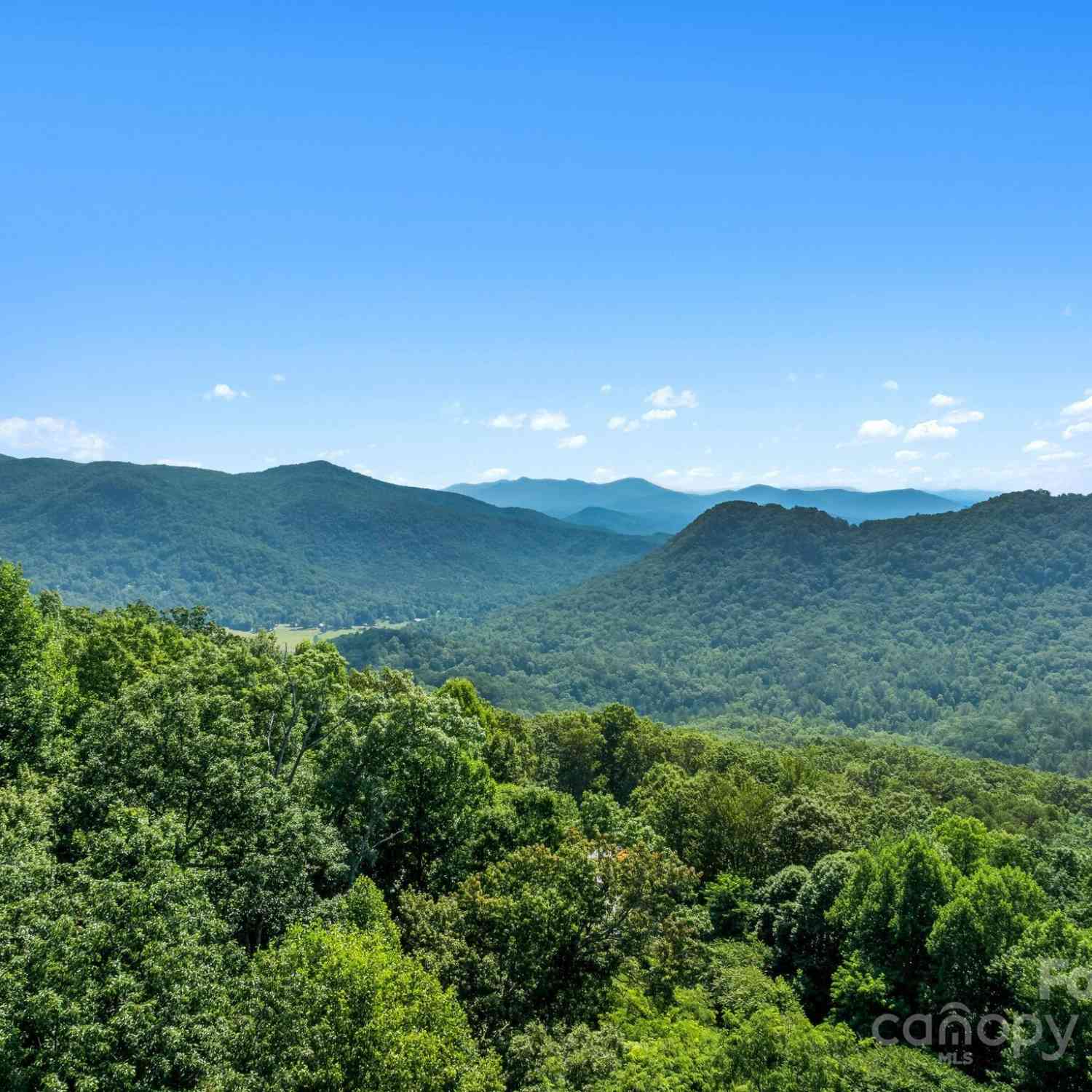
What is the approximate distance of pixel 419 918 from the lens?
24.5 m

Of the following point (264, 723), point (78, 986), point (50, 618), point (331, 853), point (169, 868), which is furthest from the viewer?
point (50, 618)

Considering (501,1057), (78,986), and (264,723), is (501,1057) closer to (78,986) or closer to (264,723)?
(78,986)

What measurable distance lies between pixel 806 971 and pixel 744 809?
11.2 metres

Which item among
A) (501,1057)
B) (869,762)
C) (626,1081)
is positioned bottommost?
(869,762)

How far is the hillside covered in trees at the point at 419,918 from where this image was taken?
15516 millimetres

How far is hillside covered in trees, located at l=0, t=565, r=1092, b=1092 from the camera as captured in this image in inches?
611

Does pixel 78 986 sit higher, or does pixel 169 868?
pixel 169 868

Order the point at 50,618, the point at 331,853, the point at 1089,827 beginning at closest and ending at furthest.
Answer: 1. the point at 331,853
2. the point at 50,618
3. the point at 1089,827

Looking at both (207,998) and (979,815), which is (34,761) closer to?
(207,998)

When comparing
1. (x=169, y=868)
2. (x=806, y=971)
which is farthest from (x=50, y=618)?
(x=806, y=971)

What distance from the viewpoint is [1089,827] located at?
216ft

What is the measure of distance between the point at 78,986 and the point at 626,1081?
1284cm

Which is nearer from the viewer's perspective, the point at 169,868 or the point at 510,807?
the point at 169,868

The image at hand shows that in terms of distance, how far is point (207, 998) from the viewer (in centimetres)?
1608
